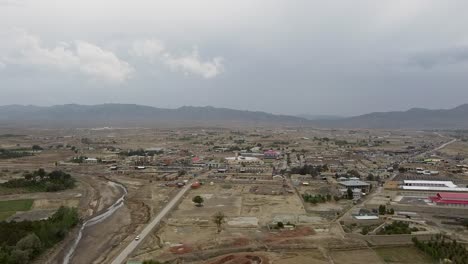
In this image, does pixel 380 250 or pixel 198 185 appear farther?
pixel 198 185

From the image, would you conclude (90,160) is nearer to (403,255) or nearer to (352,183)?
(352,183)

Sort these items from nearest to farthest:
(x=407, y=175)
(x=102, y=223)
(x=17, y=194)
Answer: (x=102, y=223)
(x=17, y=194)
(x=407, y=175)

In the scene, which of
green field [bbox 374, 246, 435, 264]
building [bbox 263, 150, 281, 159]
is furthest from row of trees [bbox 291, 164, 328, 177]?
green field [bbox 374, 246, 435, 264]

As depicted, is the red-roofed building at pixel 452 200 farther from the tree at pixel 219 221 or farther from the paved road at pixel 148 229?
the paved road at pixel 148 229

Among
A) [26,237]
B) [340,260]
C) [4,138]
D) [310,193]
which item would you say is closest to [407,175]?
[310,193]

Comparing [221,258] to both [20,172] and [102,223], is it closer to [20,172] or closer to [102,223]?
[102,223]

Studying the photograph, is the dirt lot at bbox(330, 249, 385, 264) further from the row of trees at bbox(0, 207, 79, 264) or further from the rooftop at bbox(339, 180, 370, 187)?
the rooftop at bbox(339, 180, 370, 187)

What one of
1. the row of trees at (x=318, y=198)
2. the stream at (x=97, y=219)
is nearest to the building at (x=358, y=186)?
the row of trees at (x=318, y=198)

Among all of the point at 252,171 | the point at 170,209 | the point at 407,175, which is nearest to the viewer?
the point at 170,209
